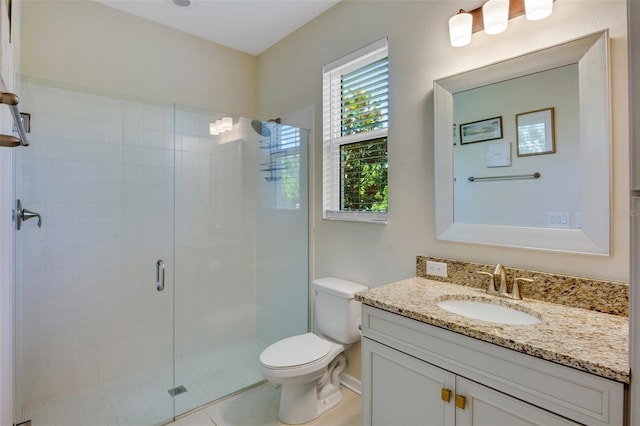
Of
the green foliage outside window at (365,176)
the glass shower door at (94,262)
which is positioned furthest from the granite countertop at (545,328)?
the glass shower door at (94,262)

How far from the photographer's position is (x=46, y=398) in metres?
2.04

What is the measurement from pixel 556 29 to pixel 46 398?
3.38 m

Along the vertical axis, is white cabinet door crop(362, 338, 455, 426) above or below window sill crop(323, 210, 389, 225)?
below

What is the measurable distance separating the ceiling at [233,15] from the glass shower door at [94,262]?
0.69 m

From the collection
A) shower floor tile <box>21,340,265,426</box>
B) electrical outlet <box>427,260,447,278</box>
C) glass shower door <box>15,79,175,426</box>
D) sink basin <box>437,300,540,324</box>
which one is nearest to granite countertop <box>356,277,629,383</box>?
sink basin <box>437,300,540,324</box>

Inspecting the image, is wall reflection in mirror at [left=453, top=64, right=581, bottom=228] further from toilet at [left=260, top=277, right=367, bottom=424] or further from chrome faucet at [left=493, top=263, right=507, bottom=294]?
toilet at [left=260, top=277, right=367, bottom=424]

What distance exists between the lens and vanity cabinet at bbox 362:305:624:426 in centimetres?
90

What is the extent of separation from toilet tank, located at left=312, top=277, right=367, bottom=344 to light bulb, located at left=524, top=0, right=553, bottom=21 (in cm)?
A: 160

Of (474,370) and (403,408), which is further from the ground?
(474,370)

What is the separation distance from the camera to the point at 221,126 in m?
2.54

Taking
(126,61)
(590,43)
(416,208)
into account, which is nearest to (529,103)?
(590,43)

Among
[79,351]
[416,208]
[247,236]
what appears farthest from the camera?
[247,236]

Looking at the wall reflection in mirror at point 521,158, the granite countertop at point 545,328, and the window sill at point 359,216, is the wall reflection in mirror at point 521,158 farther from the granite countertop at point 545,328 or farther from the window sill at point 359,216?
the window sill at point 359,216

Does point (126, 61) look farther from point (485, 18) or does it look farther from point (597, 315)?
point (597, 315)
